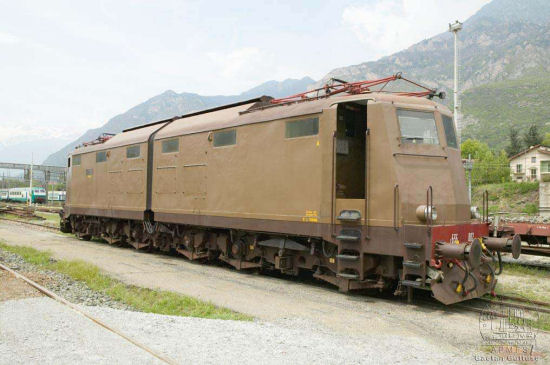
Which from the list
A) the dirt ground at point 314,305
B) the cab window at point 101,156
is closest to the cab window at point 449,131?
the dirt ground at point 314,305

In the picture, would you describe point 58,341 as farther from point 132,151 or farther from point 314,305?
point 132,151

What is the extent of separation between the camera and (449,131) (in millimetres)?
8430

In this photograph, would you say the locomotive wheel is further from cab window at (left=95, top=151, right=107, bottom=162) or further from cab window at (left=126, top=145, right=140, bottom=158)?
cab window at (left=126, top=145, right=140, bottom=158)

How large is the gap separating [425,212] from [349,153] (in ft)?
6.85

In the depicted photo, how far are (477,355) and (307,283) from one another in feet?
15.5

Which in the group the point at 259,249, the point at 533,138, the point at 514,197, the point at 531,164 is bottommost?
the point at 259,249

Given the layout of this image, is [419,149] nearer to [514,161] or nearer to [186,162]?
[186,162]

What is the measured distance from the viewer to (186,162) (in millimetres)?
12109

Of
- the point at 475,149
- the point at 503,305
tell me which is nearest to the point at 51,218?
the point at 503,305

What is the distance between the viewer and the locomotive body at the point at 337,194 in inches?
291

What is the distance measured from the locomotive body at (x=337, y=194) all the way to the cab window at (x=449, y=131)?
0.04m

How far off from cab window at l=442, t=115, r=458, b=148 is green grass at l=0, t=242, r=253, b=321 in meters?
4.98

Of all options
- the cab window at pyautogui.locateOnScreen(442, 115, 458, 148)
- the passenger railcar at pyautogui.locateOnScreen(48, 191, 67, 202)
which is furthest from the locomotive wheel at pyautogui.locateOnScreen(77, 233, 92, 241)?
the passenger railcar at pyautogui.locateOnScreen(48, 191, 67, 202)

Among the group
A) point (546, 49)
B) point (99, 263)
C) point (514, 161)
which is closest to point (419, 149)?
point (99, 263)
